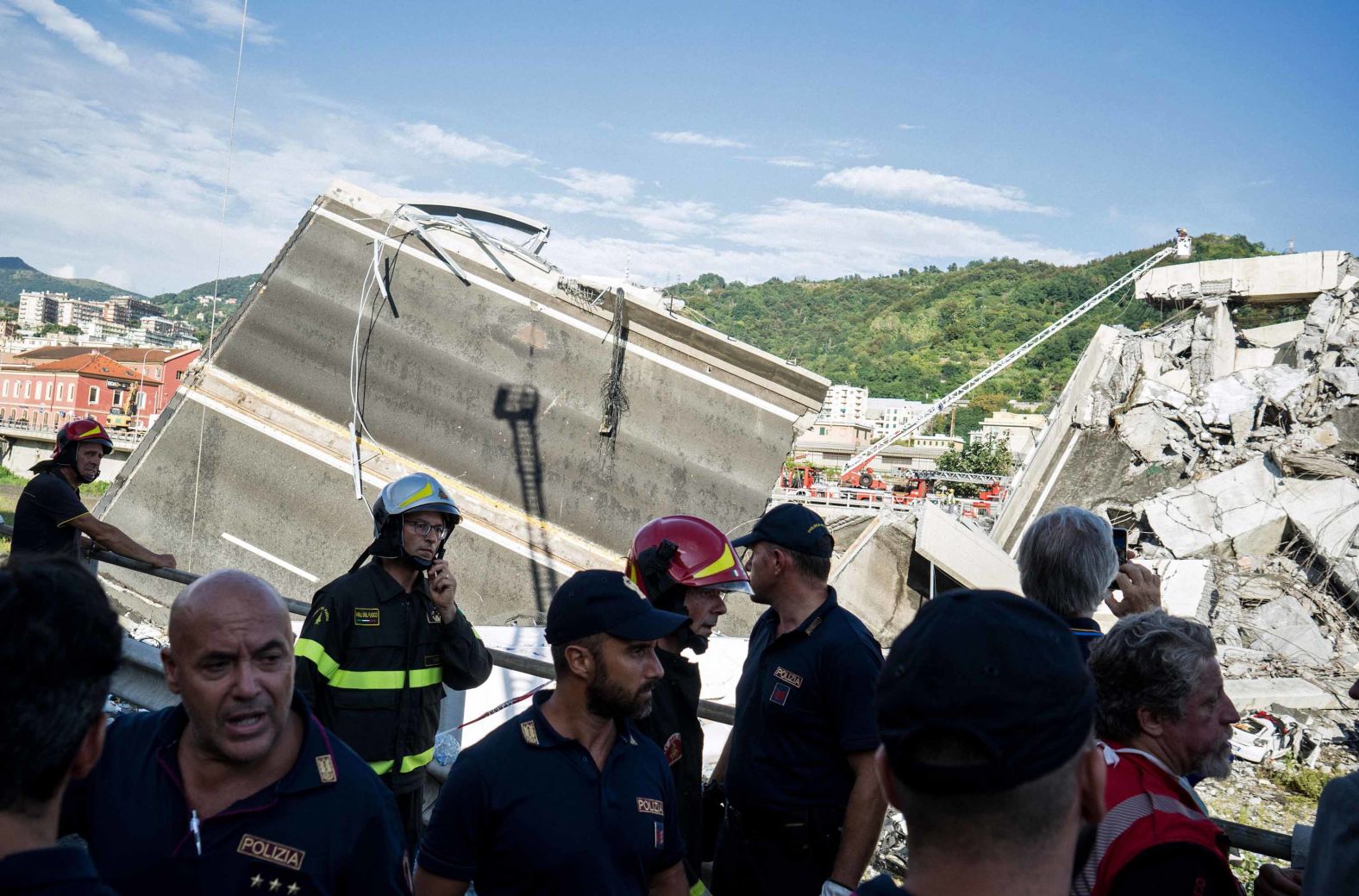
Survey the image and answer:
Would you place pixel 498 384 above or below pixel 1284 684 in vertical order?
above

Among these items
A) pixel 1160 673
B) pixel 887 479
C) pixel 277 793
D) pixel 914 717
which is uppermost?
pixel 914 717

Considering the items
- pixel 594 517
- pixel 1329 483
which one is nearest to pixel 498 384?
pixel 594 517

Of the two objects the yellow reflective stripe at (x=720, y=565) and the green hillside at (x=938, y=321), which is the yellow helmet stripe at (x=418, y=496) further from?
the green hillside at (x=938, y=321)

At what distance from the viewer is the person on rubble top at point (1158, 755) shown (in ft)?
5.21

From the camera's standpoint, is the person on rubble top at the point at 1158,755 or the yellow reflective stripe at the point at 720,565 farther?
the yellow reflective stripe at the point at 720,565

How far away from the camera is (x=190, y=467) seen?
41.3 ft

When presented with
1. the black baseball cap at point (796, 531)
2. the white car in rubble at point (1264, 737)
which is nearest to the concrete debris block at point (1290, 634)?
the white car in rubble at point (1264, 737)

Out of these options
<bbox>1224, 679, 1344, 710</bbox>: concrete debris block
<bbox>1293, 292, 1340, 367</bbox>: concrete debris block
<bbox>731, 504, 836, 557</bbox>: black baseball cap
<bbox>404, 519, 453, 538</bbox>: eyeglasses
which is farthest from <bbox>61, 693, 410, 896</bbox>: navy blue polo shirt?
<bbox>1293, 292, 1340, 367</bbox>: concrete debris block

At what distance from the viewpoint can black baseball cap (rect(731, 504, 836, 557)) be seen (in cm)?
280

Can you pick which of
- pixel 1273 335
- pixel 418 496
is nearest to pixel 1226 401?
pixel 1273 335

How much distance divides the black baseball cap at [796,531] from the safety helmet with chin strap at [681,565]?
127mm

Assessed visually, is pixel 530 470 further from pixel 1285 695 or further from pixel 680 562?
pixel 680 562

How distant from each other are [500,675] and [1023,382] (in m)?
103

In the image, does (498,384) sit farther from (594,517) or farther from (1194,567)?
(1194,567)
